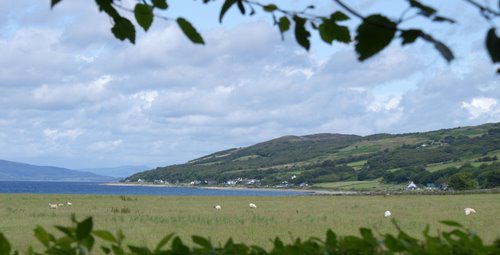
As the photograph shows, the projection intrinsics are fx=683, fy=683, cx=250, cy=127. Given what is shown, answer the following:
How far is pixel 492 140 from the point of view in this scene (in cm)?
18400

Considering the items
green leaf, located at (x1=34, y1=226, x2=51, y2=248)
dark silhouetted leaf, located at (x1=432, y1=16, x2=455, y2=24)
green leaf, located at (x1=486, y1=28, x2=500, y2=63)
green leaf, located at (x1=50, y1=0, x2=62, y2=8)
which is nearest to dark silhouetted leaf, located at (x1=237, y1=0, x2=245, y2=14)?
green leaf, located at (x1=50, y1=0, x2=62, y2=8)

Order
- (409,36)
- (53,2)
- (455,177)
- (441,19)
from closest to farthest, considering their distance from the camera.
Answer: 1. (441,19)
2. (409,36)
3. (53,2)
4. (455,177)

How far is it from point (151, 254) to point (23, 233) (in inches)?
717

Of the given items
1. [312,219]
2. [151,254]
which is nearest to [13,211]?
[312,219]

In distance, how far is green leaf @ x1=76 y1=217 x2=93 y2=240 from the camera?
2.49m

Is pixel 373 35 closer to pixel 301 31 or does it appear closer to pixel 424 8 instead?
pixel 424 8

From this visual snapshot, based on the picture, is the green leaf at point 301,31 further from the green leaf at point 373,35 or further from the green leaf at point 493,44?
the green leaf at point 493,44

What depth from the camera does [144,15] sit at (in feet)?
A: 8.55

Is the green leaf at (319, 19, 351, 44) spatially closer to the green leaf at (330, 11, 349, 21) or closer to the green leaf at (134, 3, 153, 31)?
the green leaf at (330, 11, 349, 21)

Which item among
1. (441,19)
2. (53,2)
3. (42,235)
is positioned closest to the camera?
(441,19)

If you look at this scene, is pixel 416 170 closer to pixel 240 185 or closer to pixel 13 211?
pixel 240 185

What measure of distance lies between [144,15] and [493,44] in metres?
1.33

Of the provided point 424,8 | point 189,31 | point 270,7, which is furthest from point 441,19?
point 189,31

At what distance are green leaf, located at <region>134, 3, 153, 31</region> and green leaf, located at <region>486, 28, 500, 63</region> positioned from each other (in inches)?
50.6
